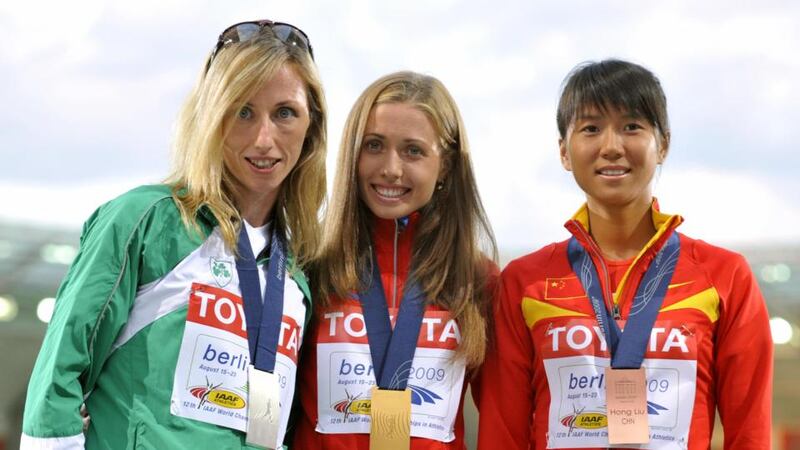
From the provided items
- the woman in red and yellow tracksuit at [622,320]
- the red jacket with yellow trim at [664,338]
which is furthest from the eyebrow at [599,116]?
the red jacket with yellow trim at [664,338]

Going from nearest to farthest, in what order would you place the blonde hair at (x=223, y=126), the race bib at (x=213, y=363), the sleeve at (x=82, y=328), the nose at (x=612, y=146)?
the sleeve at (x=82, y=328)
the race bib at (x=213, y=363)
the blonde hair at (x=223, y=126)
the nose at (x=612, y=146)

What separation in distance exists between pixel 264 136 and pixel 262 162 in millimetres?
83

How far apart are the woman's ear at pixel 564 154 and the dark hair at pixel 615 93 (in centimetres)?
2

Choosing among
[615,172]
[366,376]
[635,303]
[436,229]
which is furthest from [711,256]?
[366,376]

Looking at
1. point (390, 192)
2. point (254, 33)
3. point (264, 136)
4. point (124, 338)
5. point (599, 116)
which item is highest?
point (254, 33)

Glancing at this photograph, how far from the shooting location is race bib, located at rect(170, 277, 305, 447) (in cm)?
268

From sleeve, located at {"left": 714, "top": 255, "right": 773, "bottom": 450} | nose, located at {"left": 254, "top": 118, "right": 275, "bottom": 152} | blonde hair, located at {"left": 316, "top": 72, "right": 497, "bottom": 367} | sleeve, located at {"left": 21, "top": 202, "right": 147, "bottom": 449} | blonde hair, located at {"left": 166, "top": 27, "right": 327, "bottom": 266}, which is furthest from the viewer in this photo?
blonde hair, located at {"left": 316, "top": 72, "right": 497, "bottom": 367}

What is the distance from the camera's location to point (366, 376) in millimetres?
3145

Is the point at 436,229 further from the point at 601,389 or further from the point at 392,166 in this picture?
the point at 601,389

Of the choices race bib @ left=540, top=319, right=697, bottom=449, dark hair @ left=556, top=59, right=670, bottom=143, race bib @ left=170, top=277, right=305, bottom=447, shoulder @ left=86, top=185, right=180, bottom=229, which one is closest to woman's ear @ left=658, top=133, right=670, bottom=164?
dark hair @ left=556, top=59, right=670, bottom=143

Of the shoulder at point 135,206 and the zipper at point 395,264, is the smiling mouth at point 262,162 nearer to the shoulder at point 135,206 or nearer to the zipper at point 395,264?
the shoulder at point 135,206

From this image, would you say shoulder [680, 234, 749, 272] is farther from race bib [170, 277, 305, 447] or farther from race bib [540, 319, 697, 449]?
race bib [170, 277, 305, 447]

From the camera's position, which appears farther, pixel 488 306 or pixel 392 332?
pixel 488 306

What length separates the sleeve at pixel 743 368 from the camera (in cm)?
305
